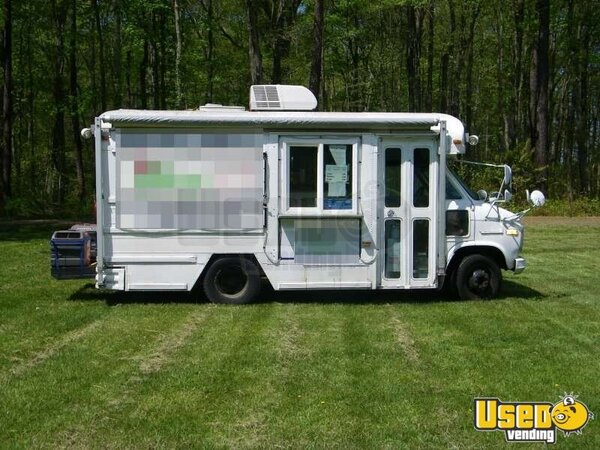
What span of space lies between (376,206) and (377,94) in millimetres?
28924

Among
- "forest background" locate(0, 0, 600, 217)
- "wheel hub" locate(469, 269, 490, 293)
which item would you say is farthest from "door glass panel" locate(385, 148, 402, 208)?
"forest background" locate(0, 0, 600, 217)

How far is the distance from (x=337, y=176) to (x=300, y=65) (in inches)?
941

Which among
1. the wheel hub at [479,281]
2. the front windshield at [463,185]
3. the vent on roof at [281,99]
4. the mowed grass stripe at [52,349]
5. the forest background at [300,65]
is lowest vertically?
the mowed grass stripe at [52,349]

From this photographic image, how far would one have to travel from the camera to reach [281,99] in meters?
9.56

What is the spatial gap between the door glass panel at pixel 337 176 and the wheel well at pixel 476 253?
1.78 meters

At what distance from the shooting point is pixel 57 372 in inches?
242

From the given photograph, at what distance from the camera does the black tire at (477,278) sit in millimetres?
9688

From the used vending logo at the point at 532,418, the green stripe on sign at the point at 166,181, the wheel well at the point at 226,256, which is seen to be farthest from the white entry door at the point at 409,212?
the used vending logo at the point at 532,418

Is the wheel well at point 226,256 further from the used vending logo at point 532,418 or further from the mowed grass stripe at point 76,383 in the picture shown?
the used vending logo at point 532,418

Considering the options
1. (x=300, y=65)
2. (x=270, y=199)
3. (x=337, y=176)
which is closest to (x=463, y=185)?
(x=337, y=176)

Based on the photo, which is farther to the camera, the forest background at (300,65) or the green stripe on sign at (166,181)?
the forest background at (300,65)

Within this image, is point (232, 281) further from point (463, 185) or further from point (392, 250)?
point (463, 185)

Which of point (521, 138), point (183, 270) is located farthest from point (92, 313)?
point (521, 138)

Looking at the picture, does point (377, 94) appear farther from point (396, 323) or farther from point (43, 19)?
point (396, 323)
